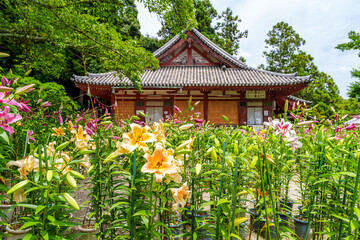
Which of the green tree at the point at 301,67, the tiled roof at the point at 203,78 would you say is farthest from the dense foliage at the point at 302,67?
the tiled roof at the point at 203,78

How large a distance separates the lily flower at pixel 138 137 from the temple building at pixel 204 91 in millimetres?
8733

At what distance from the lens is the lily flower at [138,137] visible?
0.83 metres

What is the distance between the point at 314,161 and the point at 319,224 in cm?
64

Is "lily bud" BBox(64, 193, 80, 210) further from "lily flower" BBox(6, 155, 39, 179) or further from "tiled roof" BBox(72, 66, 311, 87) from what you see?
"tiled roof" BBox(72, 66, 311, 87)

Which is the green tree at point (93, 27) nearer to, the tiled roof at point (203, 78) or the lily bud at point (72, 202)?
the lily bud at point (72, 202)

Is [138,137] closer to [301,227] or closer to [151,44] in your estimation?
[301,227]

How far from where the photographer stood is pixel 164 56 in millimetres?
12062

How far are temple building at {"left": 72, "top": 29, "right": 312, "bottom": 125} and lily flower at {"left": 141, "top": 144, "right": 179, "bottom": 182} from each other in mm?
8779

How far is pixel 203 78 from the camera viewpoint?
10672mm

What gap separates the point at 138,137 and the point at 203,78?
33.2ft

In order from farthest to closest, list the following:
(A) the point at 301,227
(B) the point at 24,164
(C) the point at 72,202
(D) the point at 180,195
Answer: (A) the point at 301,227 → (D) the point at 180,195 → (B) the point at 24,164 → (C) the point at 72,202

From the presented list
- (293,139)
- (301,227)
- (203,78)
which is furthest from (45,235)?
(203,78)

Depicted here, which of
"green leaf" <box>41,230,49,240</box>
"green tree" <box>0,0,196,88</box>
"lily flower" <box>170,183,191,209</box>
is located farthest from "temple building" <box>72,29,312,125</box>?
"green leaf" <box>41,230,49,240</box>

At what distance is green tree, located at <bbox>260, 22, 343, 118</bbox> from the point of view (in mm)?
18172
